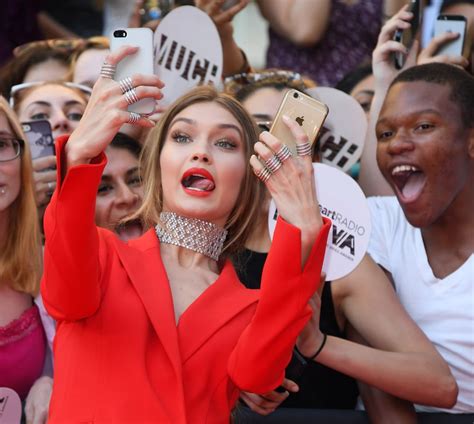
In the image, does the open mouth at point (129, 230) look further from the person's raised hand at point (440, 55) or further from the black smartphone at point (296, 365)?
the person's raised hand at point (440, 55)

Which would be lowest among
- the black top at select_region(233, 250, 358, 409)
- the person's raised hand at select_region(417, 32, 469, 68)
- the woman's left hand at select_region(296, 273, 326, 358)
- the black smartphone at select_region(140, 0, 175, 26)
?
the black top at select_region(233, 250, 358, 409)

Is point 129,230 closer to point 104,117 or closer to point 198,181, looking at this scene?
point 198,181

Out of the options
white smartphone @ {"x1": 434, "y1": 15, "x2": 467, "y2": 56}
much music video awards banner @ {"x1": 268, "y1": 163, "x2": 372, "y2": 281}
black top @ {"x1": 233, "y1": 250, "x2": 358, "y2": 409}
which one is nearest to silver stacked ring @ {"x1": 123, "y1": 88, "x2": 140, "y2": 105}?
much music video awards banner @ {"x1": 268, "y1": 163, "x2": 372, "y2": 281}

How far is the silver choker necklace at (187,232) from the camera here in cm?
204

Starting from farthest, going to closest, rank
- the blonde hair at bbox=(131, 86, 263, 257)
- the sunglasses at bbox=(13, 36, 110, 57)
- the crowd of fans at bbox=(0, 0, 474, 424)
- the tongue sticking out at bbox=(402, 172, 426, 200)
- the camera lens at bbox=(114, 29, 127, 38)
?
the sunglasses at bbox=(13, 36, 110, 57)
the tongue sticking out at bbox=(402, 172, 426, 200)
the blonde hair at bbox=(131, 86, 263, 257)
the camera lens at bbox=(114, 29, 127, 38)
the crowd of fans at bbox=(0, 0, 474, 424)

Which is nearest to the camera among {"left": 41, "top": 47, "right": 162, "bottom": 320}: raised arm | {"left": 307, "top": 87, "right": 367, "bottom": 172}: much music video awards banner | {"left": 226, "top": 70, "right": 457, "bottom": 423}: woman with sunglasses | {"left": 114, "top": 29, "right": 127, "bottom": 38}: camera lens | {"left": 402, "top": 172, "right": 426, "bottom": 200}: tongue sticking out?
{"left": 41, "top": 47, "right": 162, "bottom": 320}: raised arm

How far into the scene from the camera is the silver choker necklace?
6.68 feet

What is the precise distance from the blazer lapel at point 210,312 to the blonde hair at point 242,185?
176 mm

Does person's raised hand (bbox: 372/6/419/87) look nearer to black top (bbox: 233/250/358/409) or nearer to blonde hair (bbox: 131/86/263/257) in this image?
black top (bbox: 233/250/358/409)

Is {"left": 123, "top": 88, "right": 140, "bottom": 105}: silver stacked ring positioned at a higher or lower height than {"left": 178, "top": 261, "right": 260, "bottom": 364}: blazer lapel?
higher

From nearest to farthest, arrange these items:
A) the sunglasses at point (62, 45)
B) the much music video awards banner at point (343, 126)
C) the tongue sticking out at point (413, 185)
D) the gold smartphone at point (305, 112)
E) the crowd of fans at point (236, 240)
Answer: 1. the crowd of fans at point (236, 240)
2. the gold smartphone at point (305, 112)
3. the tongue sticking out at point (413, 185)
4. the much music video awards banner at point (343, 126)
5. the sunglasses at point (62, 45)

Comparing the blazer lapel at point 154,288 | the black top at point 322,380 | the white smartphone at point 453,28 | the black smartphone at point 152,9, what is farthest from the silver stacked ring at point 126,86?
the black smartphone at point 152,9

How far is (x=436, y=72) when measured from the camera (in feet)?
9.08

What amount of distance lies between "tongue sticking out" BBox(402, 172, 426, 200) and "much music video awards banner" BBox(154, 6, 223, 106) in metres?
0.70
